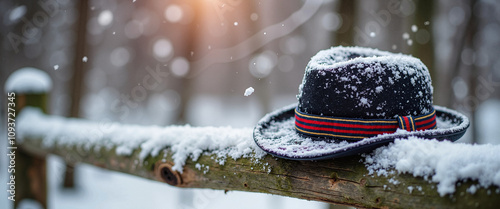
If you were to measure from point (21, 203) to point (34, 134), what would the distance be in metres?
0.81

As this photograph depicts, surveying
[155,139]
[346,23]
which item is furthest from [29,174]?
[346,23]

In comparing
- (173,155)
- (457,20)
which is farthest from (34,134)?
(457,20)

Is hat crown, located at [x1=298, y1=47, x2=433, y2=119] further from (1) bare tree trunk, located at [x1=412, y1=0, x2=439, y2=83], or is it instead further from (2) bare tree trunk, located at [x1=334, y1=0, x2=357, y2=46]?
(1) bare tree trunk, located at [x1=412, y1=0, x2=439, y2=83]

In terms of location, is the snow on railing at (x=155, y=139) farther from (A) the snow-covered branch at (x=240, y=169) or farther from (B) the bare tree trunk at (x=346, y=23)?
(B) the bare tree trunk at (x=346, y=23)

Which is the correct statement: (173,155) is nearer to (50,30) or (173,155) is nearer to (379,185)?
(379,185)

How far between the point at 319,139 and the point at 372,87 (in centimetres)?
30

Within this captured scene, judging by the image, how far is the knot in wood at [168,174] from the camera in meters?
1.66

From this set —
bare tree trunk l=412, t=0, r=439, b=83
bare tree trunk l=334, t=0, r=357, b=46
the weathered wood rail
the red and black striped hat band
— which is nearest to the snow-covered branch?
the weathered wood rail

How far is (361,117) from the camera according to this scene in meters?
1.20

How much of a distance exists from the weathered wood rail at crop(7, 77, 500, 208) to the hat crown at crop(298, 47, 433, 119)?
205mm

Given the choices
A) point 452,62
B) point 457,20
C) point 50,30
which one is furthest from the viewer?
point 50,30

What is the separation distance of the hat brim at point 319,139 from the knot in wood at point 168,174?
1.85 ft

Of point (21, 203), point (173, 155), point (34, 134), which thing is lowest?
point (21, 203)

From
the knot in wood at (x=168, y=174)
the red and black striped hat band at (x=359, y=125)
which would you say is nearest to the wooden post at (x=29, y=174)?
the knot in wood at (x=168, y=174)
